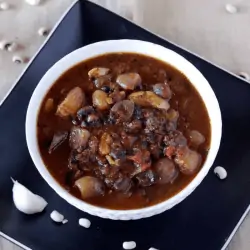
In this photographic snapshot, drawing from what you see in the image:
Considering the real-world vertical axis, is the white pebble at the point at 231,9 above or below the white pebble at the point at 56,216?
above

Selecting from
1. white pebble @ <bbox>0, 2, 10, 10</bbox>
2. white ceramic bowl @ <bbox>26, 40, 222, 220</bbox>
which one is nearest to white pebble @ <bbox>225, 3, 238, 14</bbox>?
white ceramic bowl @ <bbox>26, 40, 222, 220</bbox>

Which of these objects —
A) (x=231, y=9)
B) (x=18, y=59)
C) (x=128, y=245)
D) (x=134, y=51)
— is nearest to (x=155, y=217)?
(x=128, y=245)

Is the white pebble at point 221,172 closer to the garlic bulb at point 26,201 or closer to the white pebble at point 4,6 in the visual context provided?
the garlic bulb at point 26,201

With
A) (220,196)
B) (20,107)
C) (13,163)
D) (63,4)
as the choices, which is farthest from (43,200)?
(63,4)

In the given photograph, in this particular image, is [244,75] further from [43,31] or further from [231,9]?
[43,31]

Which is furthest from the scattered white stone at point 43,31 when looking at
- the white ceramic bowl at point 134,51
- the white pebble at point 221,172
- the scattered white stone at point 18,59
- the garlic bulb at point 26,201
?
the white pebble at point 221,172
